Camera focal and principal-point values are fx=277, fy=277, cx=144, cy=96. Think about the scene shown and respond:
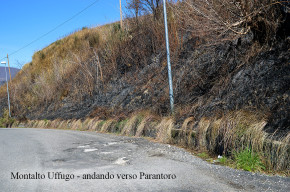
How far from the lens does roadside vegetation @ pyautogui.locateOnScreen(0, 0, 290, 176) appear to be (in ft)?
18.9

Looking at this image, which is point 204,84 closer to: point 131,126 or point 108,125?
point 131,126

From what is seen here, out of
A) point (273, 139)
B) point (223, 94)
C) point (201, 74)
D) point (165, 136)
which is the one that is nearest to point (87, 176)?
point (273, 139)

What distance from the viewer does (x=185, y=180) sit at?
4.62m

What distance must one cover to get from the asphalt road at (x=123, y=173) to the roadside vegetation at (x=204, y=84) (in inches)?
22.8

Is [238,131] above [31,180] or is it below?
above

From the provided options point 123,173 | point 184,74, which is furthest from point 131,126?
point 123,173

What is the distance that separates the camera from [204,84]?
964 centimetres

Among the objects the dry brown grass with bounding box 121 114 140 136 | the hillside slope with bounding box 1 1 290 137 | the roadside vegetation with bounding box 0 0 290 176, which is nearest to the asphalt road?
the roadside vegetation with bounding box 0 0 290 176

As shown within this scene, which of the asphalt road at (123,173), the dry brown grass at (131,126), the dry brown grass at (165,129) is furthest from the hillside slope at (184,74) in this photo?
the asphalt road at (123,173)

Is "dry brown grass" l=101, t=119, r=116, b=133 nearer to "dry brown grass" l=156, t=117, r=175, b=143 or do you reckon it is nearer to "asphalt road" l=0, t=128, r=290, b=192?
"dry brown grass" l=156, t=117, r=175, b=143

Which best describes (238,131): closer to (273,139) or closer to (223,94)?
(273,139)

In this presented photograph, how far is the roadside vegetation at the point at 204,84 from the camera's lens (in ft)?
18.9

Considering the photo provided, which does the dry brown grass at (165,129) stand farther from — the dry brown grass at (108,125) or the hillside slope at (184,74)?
the dry brown grass at (108,125)

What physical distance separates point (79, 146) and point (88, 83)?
13.1m
